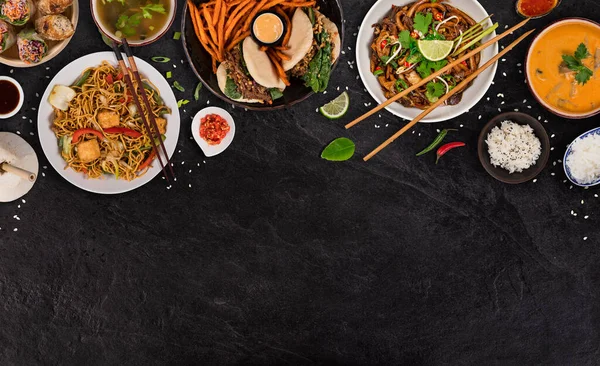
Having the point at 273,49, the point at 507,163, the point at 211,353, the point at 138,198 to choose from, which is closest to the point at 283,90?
the point at 273,49

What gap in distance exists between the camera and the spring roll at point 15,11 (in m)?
3.23

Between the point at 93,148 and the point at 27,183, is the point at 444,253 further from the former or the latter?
the point at 27,183

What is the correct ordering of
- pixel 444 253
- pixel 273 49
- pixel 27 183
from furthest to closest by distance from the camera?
pixel 444 253
pixel 27 183
pixel 273 49

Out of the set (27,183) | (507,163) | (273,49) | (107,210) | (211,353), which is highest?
(273,49)

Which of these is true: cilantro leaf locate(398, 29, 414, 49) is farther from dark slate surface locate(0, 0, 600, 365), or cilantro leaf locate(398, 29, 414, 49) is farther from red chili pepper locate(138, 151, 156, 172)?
red chili pepper locate(138, 151, 156, 172)

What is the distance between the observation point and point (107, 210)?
377 cm

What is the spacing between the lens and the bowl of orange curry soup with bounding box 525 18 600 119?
362 centimetres

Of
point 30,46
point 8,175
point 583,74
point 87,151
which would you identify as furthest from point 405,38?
point 8,175

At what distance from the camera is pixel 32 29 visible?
341 cm

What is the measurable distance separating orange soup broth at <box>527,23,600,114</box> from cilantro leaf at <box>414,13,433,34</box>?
76 cm

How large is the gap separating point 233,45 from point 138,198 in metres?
1.31

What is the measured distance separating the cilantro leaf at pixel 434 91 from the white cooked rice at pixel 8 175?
2888 millimetres

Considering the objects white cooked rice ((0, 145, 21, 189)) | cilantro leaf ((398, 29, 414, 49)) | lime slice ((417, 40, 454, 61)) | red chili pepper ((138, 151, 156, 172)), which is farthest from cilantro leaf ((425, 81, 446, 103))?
white cooked rice ((0, 145, 21, 189))

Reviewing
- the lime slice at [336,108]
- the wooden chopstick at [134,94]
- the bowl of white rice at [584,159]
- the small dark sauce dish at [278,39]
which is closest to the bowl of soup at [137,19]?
the wooden chopstick at [134,94]
